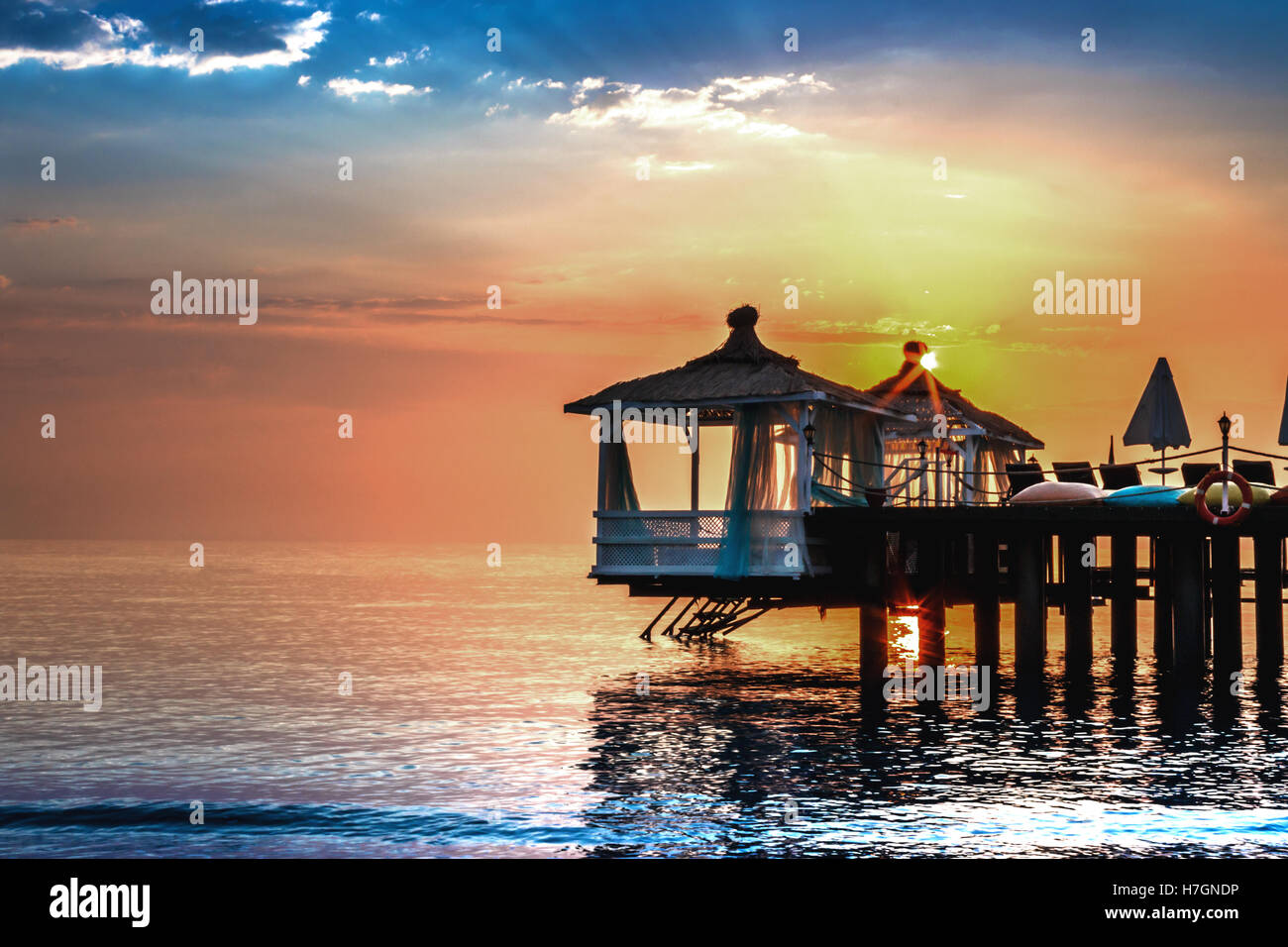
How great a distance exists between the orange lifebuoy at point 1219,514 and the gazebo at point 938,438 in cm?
857

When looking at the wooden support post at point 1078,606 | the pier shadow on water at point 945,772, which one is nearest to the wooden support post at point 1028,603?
the pier shadow on water at point 945,772

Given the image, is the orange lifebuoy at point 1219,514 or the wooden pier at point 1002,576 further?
the wooden pier at point 1002,576

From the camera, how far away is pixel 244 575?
472ft

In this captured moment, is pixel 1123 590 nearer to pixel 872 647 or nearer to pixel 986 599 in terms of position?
pixel 986 599

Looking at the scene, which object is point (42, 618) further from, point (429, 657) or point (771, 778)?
point (771, 778)

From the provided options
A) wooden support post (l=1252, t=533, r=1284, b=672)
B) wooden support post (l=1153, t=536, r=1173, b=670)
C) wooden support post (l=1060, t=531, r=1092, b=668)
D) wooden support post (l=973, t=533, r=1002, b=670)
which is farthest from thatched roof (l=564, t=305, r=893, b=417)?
wooden support post (l=1153, t=536, r=1173, b=670)

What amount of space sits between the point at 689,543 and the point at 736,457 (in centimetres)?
182

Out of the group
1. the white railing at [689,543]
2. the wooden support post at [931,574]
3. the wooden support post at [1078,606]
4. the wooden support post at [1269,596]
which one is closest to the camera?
the white railing at [689,543]

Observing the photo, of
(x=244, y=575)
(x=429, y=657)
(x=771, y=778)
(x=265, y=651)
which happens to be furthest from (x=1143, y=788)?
(x=244, y=575)

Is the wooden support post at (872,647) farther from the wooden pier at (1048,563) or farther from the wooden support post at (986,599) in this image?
the wooden support post at (986,599)

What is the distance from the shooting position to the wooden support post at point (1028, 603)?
2484 centimetres

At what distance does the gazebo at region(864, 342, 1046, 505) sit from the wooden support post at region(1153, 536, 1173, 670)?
4.28 m

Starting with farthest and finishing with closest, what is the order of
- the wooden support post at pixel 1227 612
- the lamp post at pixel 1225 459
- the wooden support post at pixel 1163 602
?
the wooden support post at pixel 1163 602 < the wooden support post at pixel 1227 612 < the lamp post at pixel 1225 459
